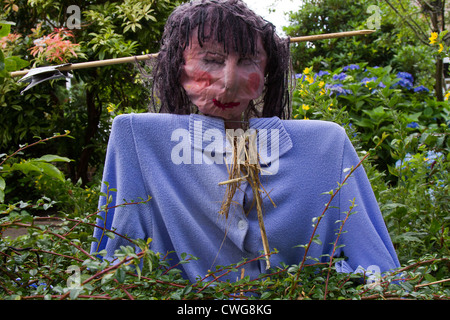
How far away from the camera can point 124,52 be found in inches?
129

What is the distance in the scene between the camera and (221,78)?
1554 mm

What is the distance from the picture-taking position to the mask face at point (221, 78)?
1552 mm

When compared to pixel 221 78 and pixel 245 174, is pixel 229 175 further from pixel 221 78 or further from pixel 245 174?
pixel 221 78

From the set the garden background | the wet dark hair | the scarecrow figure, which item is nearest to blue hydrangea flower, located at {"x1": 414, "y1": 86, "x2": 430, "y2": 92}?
the garden background

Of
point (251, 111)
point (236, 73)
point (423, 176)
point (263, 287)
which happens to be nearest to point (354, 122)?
point (423, 176)

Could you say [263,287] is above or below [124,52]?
below

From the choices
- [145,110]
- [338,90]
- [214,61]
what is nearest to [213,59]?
[214,61]

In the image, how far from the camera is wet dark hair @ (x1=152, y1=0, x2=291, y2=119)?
155 cm

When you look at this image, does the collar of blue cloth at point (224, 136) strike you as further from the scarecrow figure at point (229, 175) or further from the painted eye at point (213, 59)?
the painted eye at point (213, 59)

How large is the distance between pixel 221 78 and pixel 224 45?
0.32 ft

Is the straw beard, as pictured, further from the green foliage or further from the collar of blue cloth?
the green foliage

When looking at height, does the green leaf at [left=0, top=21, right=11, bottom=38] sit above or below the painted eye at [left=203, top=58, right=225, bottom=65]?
above
